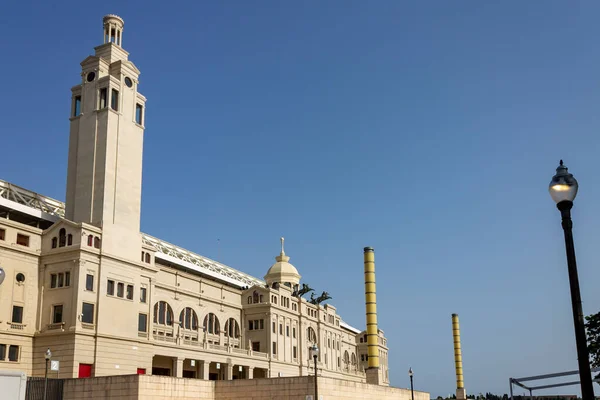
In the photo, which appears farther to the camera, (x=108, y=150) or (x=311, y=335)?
(x=311, y=335)

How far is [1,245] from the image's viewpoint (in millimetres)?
53500

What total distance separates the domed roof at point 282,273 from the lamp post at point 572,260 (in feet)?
317

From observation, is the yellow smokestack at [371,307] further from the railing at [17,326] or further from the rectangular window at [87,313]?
the railing at [17,326]

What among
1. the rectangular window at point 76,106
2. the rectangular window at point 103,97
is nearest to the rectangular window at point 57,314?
Result: the rectangular window at point 103,97

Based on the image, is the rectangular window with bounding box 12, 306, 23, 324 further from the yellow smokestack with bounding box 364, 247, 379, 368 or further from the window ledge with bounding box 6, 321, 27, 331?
the yellow smokestack with bounding box 364, 247, 379, 368

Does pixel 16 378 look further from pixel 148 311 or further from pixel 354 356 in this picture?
pixel 354 356

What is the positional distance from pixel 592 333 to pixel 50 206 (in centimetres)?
4908

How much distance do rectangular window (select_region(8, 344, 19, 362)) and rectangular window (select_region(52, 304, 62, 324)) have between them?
351 centimetres

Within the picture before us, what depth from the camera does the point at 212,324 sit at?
3236 inches

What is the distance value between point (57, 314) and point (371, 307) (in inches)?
1372

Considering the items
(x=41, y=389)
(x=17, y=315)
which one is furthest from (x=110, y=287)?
(x=41, y=389)

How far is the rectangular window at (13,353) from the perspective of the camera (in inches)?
2092

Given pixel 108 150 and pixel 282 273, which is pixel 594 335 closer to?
pixel 108 150

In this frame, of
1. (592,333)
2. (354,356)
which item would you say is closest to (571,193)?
(592,333)
